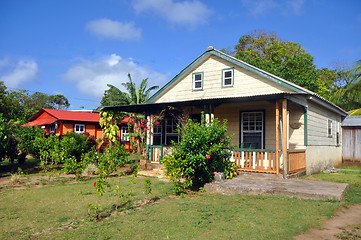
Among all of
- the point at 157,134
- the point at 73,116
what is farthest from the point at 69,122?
the point at 157,134

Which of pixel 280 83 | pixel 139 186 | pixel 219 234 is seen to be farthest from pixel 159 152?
pixel 219 234

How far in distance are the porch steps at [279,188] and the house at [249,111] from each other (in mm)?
1415

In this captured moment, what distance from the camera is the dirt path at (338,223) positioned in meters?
4.73

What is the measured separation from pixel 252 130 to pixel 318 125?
3278 millimetres

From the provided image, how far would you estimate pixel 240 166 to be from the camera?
11.1 m

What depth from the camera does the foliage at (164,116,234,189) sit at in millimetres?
8461

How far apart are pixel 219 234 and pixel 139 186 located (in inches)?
212

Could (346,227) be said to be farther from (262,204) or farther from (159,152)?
(159,152)

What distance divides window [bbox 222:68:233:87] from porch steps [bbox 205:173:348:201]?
6.01m

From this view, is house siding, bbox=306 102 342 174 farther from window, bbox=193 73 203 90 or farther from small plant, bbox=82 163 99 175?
small plant, bbox=82 163 99 175

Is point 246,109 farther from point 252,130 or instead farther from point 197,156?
point 197,156

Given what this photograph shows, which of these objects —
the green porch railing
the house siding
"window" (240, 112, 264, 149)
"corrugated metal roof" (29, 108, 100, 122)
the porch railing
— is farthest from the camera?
"corrugated metal roof" (29, 108, 100, 122)

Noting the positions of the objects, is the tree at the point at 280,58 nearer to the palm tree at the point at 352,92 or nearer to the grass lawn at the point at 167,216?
the palm tree at the point at 352,92

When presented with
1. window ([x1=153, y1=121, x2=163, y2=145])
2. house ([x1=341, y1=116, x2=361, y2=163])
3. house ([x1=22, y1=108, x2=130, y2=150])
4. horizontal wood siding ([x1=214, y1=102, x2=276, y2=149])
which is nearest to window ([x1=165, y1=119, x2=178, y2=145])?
window ([x1=153, y1=121, x2=163, y2=145])
